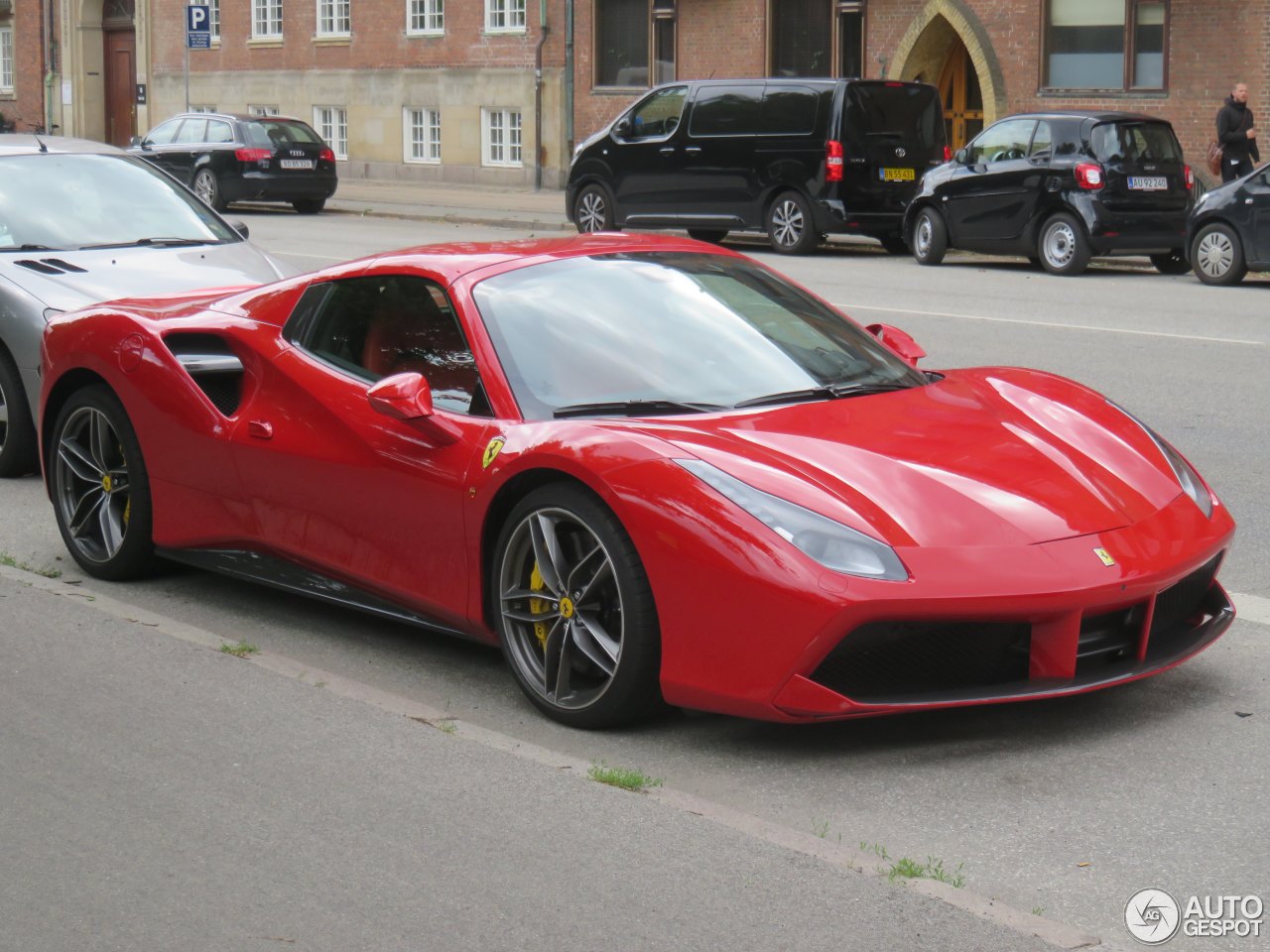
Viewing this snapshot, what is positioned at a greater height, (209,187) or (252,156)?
(252,156)

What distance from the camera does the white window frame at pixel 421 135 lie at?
131 feet

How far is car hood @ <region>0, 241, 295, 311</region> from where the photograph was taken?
356 inches

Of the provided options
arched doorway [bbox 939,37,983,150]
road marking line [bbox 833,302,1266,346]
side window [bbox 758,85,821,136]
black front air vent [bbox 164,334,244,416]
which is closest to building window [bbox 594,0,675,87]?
arched doorway [bbox 939,37,983,150]

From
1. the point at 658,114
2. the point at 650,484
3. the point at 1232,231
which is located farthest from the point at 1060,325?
the point at 658,114

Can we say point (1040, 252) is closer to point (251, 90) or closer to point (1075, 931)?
point (1075, 931)

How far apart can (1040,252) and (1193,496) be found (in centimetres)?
1531

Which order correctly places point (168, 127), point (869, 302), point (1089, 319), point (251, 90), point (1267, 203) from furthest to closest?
point (251, 90) < point (168, 127) < point (1267, 203) < point (869, 302) < point (1089, 319)

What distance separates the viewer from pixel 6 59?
182 feet

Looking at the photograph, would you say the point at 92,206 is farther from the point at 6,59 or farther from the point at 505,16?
the point at 6,59

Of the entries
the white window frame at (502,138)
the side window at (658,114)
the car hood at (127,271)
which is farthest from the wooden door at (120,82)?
the car hood at (127,271)

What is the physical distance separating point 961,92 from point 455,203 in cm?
866

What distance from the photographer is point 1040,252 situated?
66.5 ft

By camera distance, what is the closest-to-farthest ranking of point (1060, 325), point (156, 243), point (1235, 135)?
point (156, 243) → point (1060, 325) → point (1235, 135)

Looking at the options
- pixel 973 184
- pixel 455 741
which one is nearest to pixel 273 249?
pixel 973 184
